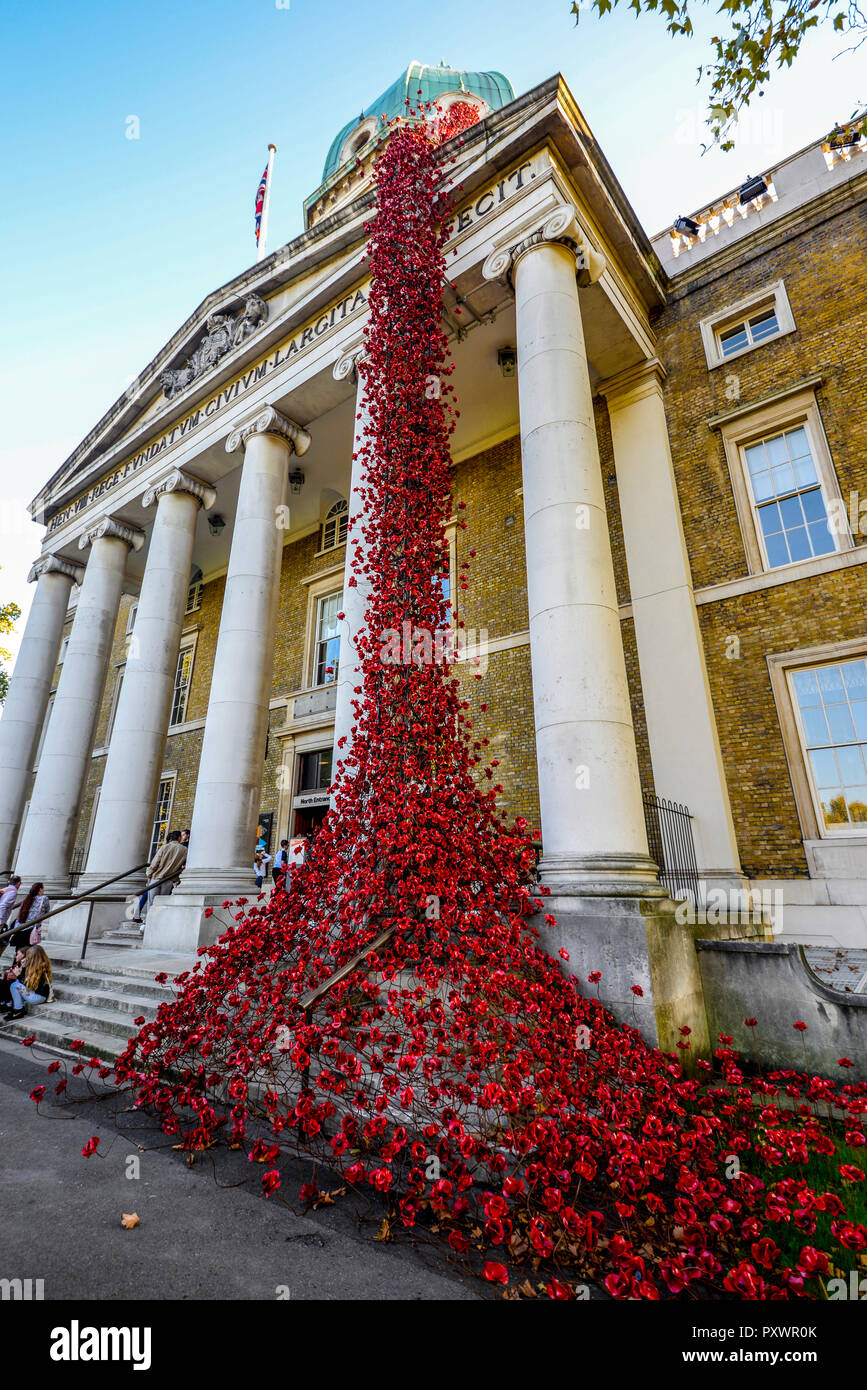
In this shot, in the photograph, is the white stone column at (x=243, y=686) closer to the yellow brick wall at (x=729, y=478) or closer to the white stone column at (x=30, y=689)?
the yellow brick wall at (x=729, y=478)

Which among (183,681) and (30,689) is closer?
(30,689)

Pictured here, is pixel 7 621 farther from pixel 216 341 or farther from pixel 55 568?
pixel 216 341

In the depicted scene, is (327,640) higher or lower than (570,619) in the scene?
higher

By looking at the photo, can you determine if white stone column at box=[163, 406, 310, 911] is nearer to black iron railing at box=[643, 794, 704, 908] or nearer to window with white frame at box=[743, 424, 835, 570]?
black iron railing at box=[643, 794, 704, 908]

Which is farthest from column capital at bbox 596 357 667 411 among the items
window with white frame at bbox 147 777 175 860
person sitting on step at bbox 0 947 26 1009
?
window with white frame at bbox 147 777 175 860

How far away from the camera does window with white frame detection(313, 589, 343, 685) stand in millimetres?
15359

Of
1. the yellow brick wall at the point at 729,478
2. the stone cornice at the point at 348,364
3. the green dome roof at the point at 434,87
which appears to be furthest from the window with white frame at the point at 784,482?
the green dome roof at the point at 434,87

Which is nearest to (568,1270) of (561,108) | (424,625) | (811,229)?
(424,625)

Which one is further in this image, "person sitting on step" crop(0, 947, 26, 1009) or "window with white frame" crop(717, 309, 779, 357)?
"window with white frame" crop(717, 309, 779, 357)

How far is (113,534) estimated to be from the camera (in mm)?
14422

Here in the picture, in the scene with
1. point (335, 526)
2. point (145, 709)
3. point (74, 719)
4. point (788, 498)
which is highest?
point (335, 526)

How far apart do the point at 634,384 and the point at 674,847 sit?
26.3 ft

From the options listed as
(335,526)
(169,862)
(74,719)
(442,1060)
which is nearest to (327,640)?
(335,526)

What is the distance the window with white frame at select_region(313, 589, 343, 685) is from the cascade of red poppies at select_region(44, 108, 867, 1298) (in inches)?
324
